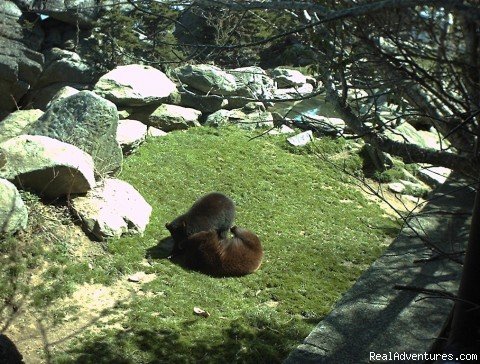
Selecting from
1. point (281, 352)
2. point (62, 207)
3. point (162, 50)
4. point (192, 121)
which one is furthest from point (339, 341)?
point (162, 50)

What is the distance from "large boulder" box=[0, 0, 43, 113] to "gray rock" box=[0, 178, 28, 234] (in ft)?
16.6

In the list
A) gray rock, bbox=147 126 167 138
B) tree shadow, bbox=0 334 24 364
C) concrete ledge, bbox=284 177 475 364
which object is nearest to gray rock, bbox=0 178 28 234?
tree shadow, bbox=0 334 24 364

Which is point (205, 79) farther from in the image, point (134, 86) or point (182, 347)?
point (182, 347)

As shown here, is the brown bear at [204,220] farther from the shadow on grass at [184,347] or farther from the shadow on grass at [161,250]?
the shadow on grass at [184,347]

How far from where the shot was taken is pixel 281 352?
7.10 m

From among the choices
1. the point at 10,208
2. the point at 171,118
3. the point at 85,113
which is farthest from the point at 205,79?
the point at 10,208

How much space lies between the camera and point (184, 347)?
23.0 feet

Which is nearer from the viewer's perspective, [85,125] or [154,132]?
[85,125]

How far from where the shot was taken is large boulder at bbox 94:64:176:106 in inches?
539

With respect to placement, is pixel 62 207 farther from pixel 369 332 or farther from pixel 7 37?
pixel 7 37

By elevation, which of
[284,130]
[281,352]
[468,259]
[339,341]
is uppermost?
[468,259]

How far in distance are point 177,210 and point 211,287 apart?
2518 millimetres

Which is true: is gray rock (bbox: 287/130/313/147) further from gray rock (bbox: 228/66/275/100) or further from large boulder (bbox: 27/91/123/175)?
large boulder (bbox: 27/91/123/175)

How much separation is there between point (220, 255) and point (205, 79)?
770 cm
